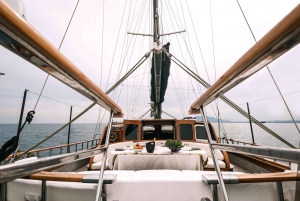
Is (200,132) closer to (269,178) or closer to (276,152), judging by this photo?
(269,178)

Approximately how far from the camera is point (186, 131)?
16.9 feet

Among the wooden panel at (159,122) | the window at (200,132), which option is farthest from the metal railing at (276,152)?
the wooden panel at (159,122)

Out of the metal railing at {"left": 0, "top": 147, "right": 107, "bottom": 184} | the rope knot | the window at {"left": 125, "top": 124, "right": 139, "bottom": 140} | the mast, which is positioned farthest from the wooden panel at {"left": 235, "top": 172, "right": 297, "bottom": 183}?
the window at {"left": 125, "top": 124, "right": 139, "bottom": 140}

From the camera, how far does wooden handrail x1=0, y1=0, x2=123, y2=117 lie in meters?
0.35

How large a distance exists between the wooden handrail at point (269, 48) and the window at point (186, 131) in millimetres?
4548

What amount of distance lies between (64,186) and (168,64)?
3.83 meters

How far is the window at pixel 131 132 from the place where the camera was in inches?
204

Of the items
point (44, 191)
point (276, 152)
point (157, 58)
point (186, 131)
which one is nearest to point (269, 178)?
point (276, 152)

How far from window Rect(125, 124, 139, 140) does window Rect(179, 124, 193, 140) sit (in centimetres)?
136

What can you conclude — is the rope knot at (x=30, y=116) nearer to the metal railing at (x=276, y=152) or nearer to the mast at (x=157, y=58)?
the metal railing at (x=276, y=152)

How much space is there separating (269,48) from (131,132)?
16.3 ft

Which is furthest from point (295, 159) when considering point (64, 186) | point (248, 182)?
point (64, 186)

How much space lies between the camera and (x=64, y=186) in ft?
4.66

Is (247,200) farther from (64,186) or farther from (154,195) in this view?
(64,186)
